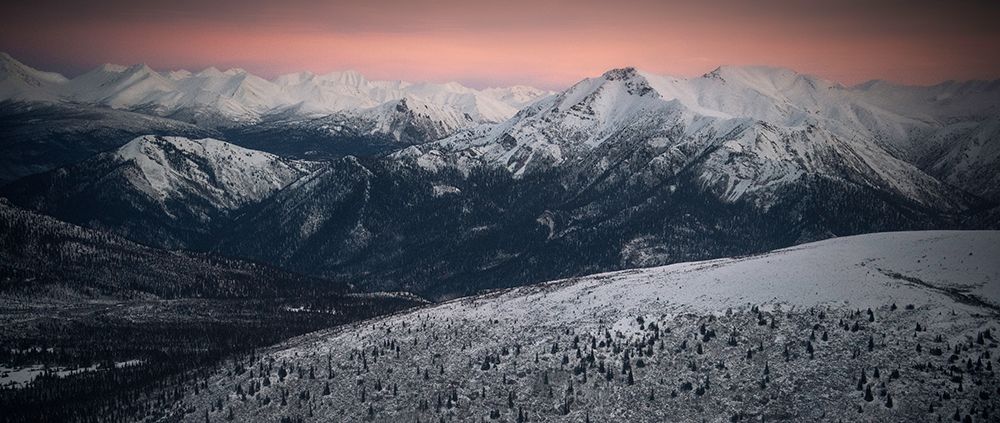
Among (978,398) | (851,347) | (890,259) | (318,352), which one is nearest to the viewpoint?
(978,398)

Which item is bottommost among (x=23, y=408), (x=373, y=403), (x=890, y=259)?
(x=23, y=408)

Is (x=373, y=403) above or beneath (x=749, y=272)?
beneath

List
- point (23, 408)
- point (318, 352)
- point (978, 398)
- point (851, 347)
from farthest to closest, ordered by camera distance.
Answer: point (23, 408)
point (318, 352)
point (851, 347)
point (978, 398)

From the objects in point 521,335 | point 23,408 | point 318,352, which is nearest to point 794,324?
point 521,335

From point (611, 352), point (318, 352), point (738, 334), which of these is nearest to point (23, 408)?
point (318, 352)

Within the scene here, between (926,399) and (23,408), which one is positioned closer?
(926,399)

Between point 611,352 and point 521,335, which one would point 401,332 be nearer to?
point 521,335
